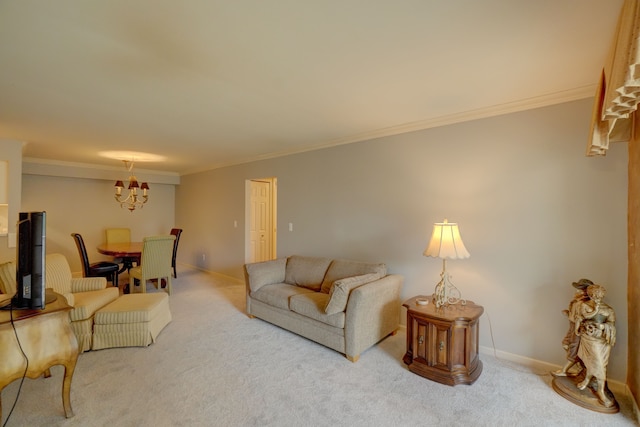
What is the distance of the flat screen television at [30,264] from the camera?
1.75 meters

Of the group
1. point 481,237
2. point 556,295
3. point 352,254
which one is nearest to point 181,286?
point 352,254

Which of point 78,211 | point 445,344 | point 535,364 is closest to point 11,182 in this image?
point 78,211

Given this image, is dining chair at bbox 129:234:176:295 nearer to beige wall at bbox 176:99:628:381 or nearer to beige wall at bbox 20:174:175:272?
beige wall at bbox 20:174:175:272

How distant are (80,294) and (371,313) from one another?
308cm

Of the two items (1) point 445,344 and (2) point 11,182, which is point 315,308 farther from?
(2) point 11,182

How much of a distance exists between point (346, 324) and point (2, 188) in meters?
4.76

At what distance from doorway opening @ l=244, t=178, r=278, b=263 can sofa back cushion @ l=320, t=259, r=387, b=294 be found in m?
2.14

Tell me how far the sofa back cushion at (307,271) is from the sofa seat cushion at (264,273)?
0.32 feet

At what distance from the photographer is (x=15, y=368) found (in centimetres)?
159

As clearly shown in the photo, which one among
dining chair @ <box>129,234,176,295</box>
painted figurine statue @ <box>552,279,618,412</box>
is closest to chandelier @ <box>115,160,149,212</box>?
dining chair @ <box>129,234,176,295</box>

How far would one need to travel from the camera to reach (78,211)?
5996 mm

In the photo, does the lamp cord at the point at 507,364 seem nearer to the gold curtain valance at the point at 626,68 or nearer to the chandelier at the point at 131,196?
the gold curtain valance at the point at 626,68

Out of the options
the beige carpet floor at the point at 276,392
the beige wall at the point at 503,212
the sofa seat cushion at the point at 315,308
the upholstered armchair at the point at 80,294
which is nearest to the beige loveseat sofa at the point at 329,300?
the sofa seat cushion at the point at 315,308

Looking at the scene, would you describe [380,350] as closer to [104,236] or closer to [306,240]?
[306,240]
